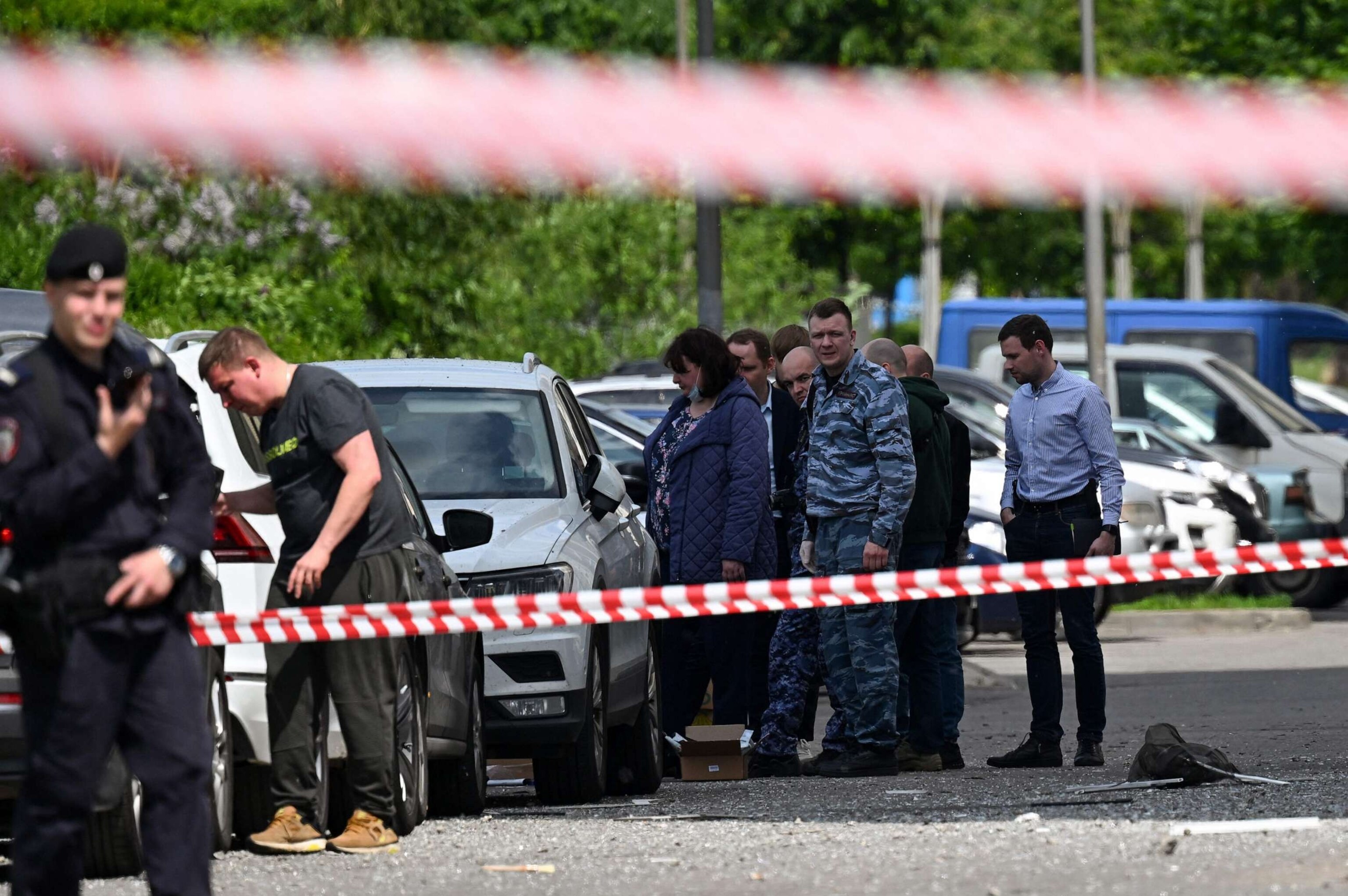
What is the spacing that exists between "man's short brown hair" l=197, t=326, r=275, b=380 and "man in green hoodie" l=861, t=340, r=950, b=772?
12.5 ft

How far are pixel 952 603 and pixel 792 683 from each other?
3.26ft

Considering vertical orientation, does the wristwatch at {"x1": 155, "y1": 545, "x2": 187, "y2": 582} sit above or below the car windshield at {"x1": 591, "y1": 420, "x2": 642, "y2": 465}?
above

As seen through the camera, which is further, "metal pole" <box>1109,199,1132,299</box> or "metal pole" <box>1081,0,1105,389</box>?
"metal pole" <box>1109,199,1132,299</box>

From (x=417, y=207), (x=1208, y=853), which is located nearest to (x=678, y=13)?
(x=417, y=207)

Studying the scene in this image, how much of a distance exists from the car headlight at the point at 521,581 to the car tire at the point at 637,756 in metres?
1.18

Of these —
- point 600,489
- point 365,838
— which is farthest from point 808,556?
point 365,838

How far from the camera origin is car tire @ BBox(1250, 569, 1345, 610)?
2248cm

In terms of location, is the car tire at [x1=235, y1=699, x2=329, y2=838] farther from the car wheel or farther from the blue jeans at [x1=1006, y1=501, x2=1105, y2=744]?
the blue jeans at [x1=1006, y1=501, x2=1105, y2=744]

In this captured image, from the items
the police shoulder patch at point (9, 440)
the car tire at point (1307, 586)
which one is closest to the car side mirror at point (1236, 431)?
the car tire at point (1307, 586)

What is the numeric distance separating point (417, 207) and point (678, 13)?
14.3ft

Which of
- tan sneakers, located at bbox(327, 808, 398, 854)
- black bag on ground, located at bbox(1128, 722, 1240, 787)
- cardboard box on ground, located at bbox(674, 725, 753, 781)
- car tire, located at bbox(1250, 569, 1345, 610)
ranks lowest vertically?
car tire, located at bbox(1250, 569, 1345, 610)

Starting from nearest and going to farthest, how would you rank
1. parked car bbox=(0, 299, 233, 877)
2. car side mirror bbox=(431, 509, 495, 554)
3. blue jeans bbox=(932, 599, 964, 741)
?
parked car bbox=(0, 299, 233, 877) → car side mirror bbox=(431, 509, 495, 554) → blue jeans bbox=(932, 599, 964, 741)

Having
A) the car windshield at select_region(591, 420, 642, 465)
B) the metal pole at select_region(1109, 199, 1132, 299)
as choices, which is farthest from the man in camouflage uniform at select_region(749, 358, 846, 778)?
the metal pole at select_region(1109, 199, 1132, 299)

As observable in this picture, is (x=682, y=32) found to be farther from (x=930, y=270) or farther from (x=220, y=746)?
(x=220, y=746)
